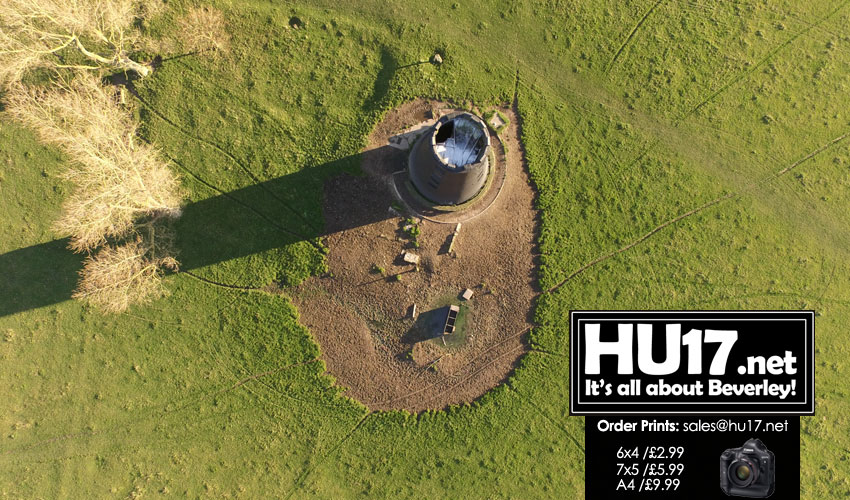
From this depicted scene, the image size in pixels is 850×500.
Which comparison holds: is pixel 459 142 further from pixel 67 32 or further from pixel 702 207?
pixel 67 32

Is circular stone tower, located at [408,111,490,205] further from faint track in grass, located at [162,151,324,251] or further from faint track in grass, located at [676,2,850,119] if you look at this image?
faint track in grass, located at [676,2,850,119]

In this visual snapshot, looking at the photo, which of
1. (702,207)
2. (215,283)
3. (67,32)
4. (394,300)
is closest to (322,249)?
(394,300)

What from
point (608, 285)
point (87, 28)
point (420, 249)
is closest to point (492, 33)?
point (420, 249)

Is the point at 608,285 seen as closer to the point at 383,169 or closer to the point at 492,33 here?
the point at 383,169

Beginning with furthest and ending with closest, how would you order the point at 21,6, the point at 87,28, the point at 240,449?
the point at 240,449, the point at 87,28, the point at 21,6

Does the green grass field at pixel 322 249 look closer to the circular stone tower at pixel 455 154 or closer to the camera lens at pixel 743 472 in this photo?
the circular stone tower at pixel 455 154

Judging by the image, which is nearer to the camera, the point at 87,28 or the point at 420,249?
the point at 87,28
